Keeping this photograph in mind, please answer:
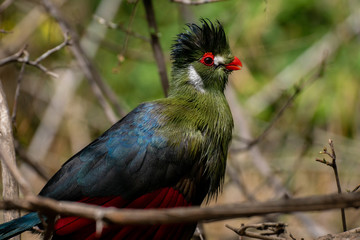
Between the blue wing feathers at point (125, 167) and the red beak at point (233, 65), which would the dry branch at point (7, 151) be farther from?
the red beak at point (233, 65)

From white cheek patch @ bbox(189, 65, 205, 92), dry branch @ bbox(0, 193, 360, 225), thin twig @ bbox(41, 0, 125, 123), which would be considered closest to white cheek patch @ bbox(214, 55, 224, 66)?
white cheek patch @ bbox(189, 65, 205, 92)

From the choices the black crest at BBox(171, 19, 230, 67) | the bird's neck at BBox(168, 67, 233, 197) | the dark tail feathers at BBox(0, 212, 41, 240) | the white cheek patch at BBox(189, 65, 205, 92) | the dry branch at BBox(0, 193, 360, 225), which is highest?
the black crest at BBox(171, 19, 230, 67)

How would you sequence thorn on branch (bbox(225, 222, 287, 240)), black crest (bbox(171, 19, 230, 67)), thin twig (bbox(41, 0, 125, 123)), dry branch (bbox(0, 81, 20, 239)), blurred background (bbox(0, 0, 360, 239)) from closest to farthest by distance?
1. thorn on branch (bbox(225, 222, 287, 240))
2. dry branch (bbox(0, 81, 20, 239))
3. black crest (bbox(171, 19, 230, 67))
4. thin twig (bbox(41, 0, 125, 123))
5. blurred background (bbox(0, 0, 360, 239))

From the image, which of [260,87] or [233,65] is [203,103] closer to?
[233,65]

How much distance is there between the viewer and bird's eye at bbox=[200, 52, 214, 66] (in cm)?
346

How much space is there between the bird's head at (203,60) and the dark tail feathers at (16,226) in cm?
140

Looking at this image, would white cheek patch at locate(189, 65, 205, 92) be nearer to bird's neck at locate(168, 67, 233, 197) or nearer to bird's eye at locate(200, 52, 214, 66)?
bird's neck at locate(168, 67, 233, 197)

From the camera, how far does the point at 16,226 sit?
2619mm

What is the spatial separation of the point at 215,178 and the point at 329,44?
318cm

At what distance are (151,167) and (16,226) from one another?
0.86m

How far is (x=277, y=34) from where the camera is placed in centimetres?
612

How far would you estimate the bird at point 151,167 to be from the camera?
2.91 meters

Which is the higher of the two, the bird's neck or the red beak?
the red beak

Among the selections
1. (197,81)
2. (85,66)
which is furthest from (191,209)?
(85,66)
